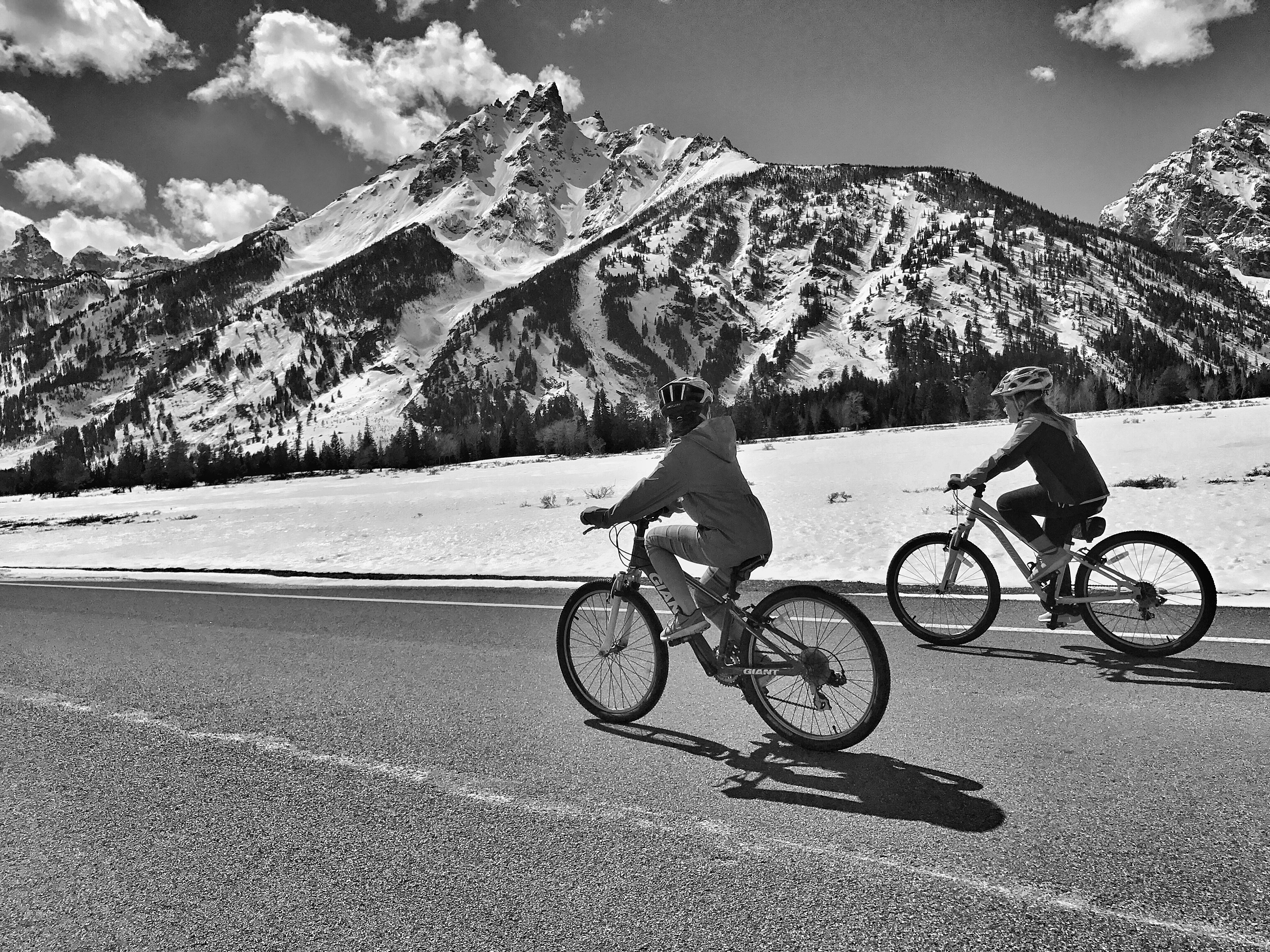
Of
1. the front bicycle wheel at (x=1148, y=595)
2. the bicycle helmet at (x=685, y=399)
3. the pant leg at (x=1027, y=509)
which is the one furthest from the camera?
the pant leg at (x=1027, y=509)

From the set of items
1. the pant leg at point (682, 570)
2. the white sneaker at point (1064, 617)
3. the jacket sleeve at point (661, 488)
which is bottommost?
the white sneaker at point (1064, 617)

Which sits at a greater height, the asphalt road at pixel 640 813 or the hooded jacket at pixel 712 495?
the hooded jacket at pixel 712 495

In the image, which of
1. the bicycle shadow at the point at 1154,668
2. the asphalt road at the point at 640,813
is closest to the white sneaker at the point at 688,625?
the asphalt road at the point at 640,813

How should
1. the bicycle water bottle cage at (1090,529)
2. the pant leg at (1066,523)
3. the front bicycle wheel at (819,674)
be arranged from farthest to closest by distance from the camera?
the pant leg at (1066,523)
the bicycle water bottle cage at (1090,529)
the front bicycle wheel at (819,674)

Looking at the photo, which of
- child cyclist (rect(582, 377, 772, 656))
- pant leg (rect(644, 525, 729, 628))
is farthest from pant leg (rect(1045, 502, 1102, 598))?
pant leg (rect(644, 525, 729, 628))

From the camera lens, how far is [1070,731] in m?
4.27

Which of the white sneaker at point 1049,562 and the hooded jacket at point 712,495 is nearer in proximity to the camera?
the hooded jacket at point 712,495

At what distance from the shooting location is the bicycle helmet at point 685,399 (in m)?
4.71

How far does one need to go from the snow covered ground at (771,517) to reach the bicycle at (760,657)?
227 inches

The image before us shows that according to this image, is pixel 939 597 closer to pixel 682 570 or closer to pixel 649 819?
pixel 682 570

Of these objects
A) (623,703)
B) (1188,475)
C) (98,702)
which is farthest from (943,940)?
(1188,475)

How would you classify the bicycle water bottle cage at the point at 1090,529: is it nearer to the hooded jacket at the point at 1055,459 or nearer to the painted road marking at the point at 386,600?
the hooded jacket at the point at 1055,459

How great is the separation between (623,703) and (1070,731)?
2.78 m

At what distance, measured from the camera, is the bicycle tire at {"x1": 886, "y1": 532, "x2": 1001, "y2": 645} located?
21.6ft
